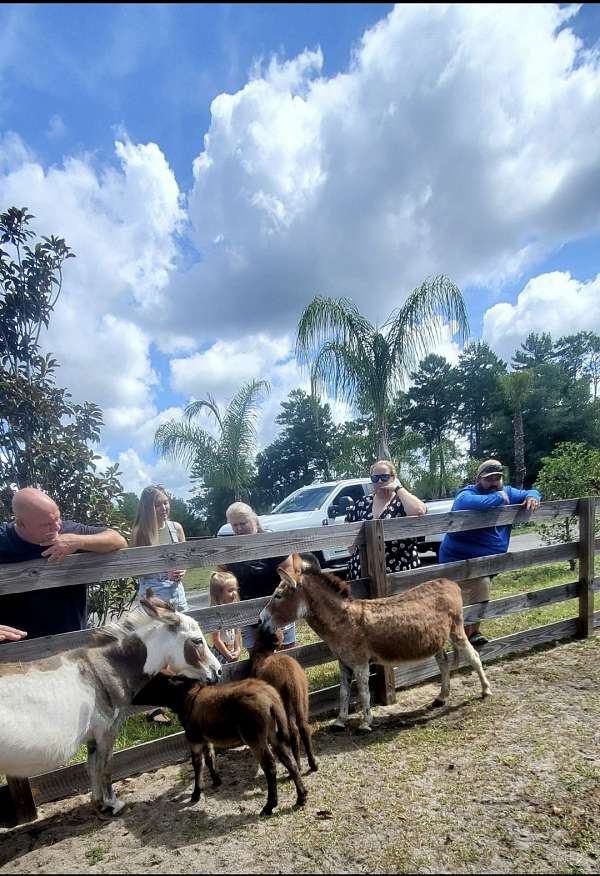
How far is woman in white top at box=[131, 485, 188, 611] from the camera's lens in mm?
4336

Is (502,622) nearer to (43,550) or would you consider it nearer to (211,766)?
(211,766)

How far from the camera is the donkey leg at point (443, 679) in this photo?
4.33 m

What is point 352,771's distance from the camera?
3.34 m

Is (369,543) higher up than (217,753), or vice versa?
(369,543)

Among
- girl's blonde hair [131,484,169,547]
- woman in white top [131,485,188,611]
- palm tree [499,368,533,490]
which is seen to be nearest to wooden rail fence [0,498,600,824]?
woman in white top [131,485,188,611]

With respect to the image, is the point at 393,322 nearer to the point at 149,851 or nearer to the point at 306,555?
the point at 306,555

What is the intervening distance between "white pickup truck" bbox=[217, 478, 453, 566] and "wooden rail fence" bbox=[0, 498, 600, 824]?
17.7 feet

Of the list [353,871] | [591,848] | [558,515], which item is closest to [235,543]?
[353,871]

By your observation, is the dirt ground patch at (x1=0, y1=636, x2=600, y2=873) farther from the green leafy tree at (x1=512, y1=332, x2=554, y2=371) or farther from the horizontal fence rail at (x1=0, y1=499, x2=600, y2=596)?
the green leafy tree at (x1=512, y1=332, x2=554, y2=371)

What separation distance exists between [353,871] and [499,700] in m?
2.37

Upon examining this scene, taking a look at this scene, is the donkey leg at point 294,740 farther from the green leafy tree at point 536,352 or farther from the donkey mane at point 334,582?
the green leafy tree at point 536,352

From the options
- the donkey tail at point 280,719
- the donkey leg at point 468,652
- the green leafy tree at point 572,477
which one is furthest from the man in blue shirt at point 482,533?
the green leafy tree at point 572,477

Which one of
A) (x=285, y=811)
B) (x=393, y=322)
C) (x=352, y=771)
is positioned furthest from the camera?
(x=393, y=322)

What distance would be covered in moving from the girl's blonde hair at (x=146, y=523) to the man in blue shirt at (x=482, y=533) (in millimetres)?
2895
